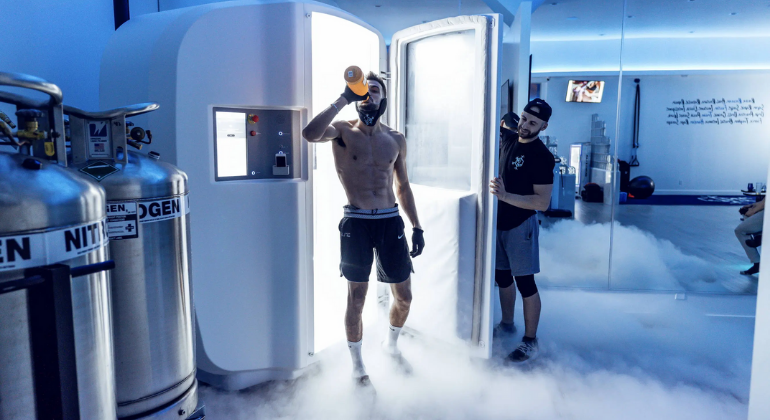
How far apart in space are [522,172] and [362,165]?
987 mm

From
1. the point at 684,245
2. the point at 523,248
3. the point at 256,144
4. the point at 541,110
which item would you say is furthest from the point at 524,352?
the point at 684,245

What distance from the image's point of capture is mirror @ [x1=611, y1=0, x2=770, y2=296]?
4836 mm

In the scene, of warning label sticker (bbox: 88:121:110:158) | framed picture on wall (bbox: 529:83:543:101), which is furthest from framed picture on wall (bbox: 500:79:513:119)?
warning label sticker (bbox: 88:121:110:158)

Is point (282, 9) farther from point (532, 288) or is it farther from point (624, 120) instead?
point (624, 120)

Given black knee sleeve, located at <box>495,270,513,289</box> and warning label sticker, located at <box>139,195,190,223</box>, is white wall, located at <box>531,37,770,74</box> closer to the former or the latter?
black knee sleeve, located at <box>495,270,513,289</box>

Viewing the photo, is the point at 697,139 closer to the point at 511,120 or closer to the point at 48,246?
the point at 511,120

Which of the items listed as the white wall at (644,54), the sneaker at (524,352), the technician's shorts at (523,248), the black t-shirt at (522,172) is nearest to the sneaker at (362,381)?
the sneaker at (524,352)

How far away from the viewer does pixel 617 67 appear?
525 centimetres

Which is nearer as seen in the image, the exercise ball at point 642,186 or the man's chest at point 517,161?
the man's chest at point 517,161

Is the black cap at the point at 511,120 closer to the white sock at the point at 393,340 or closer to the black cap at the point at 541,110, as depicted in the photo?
the black cap at the point at 541,110

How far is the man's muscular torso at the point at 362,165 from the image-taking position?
263cm

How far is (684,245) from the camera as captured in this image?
5.89 meters

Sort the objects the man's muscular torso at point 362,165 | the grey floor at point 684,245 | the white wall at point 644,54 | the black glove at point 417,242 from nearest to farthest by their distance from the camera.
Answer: the man's muscular torso at point 362,165 → the black glove at point 417,242 → the grey floor at point 684,245 → the white wall at point 644,54

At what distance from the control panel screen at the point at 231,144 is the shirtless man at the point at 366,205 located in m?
0.41
